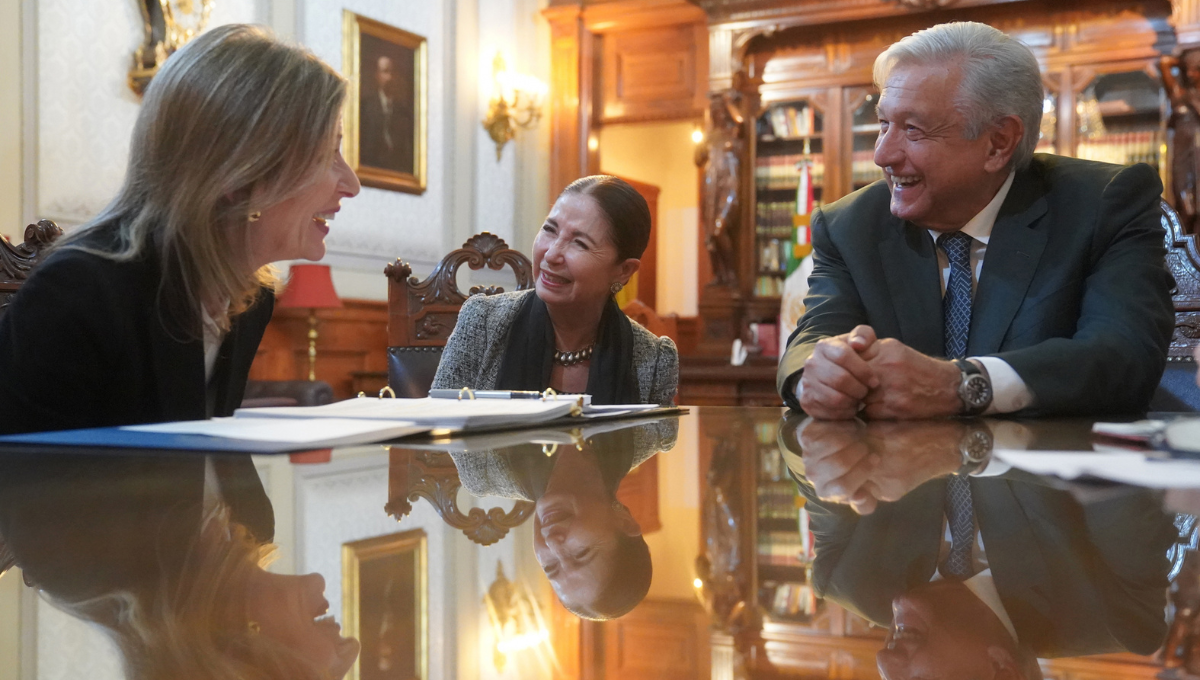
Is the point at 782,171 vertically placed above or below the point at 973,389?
above

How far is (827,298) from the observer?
1.91 metres

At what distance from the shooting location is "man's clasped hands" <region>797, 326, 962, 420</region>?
4.43 ft

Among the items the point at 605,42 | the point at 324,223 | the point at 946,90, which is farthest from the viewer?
the point at 605,42

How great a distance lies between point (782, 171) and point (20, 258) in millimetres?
5236

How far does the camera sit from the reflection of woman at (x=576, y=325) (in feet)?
6.54

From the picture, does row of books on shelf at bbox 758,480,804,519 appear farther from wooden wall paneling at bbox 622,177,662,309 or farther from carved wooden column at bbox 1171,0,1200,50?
wooden wall paneling at bbox 622,177,662,309

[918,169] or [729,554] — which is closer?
[729,554]

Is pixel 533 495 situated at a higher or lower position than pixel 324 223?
lower

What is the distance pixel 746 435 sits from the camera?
45.3 inches

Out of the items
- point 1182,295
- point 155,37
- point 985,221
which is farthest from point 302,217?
point 155,37

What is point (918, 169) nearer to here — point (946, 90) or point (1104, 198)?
point (946, 90)

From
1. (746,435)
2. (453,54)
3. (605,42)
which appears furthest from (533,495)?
(605,42)

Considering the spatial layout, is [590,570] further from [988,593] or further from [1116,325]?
[1116,325]

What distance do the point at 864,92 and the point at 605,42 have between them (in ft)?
6.55
